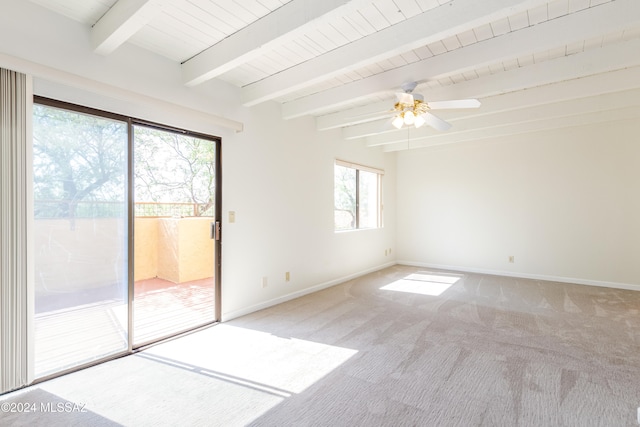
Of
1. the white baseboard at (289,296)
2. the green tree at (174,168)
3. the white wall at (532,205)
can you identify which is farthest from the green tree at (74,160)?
the white wall at (532,205)

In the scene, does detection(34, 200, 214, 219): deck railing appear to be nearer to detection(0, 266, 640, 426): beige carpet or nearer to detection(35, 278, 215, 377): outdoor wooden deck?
detection(35, 278, 215, 377): outdoor wooden deck

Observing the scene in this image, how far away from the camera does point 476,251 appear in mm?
5984

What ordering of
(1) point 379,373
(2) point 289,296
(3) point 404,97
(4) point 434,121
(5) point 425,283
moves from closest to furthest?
(1) point 379,373
(3) point 404,97
(4) point 434,121
(2) point 289,296
(5) point 425,283

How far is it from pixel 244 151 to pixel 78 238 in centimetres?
180

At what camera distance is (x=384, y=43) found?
2.33 meters

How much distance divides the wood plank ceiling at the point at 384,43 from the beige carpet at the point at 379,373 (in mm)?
2388

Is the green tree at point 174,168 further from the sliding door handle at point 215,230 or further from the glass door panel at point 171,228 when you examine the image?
the sliding door handle at point 215,230

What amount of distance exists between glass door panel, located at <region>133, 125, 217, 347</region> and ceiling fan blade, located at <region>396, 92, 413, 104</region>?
6.42 ft

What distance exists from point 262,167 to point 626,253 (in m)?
5.63

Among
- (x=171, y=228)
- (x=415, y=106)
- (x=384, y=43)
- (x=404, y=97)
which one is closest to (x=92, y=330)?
(x=171, y=228)

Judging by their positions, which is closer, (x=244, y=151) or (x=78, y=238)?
(x=78, y=238)

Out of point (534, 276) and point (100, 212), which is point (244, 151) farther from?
point (534, 276)

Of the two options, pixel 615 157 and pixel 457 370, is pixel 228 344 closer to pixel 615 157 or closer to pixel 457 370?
pixel 457 370

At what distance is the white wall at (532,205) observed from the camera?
480cm
